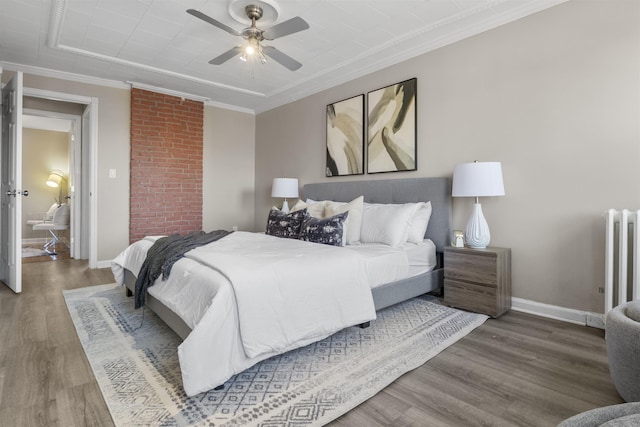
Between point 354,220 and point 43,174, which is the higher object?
point 43,174

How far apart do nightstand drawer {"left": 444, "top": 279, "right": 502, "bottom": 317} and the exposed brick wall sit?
410 cm

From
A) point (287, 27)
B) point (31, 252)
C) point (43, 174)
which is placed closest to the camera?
point (287, 27)

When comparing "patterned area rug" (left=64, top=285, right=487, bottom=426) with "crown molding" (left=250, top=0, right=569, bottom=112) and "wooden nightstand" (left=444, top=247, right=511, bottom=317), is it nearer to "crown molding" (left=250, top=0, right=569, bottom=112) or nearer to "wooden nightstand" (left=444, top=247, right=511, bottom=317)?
"wooden nightstand" (left=444, top=247, right=511, bottom=317)

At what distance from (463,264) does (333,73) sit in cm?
284

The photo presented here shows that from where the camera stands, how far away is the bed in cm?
157

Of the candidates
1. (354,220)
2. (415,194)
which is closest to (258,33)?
(354,220)

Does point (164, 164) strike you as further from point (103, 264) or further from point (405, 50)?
point (405, 50)

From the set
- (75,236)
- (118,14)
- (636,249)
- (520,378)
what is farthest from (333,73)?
(75,236)

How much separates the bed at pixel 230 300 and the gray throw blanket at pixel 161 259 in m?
0.07

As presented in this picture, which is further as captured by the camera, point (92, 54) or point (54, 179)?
point (54, 179)

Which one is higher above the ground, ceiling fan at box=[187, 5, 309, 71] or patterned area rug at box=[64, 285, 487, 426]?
ceiling fan at box=[187, 5, 309, 71]

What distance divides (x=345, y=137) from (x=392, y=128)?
0.75 meters

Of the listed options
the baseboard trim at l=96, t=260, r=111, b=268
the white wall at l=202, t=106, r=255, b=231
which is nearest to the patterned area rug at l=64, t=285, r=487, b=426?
the baseboard trim at l=96, t=260, r=111, b=268

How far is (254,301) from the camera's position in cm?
175
